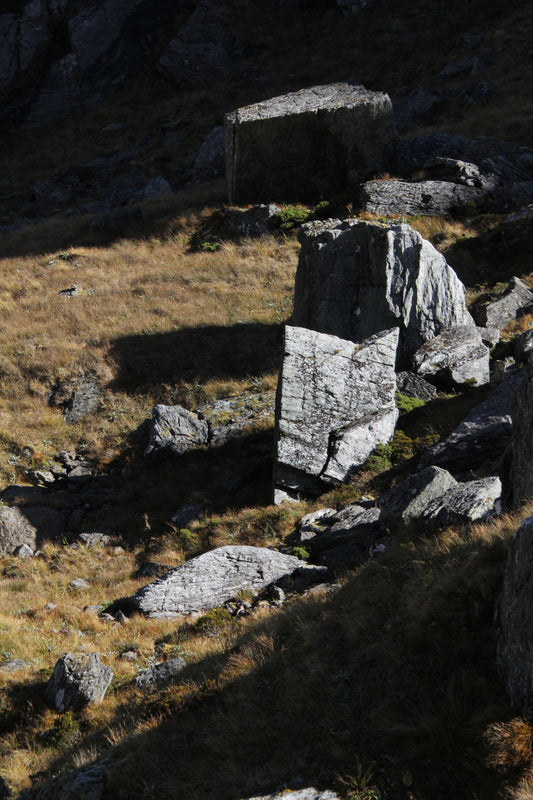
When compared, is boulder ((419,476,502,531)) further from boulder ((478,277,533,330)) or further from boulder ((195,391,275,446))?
boulder ((478,277,533,330))

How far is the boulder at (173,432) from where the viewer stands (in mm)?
17906

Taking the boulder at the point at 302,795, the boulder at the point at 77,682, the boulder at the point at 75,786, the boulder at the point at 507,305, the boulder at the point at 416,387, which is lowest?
the boulder at the point at 77,682

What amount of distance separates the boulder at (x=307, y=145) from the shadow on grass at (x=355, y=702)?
1024 inches

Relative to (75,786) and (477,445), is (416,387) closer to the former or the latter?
(477,445)

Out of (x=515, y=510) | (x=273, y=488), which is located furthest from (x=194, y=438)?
(x=515, y=510)

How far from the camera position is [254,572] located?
12.1m

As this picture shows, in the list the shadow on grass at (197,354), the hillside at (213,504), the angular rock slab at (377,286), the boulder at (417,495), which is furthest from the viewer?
the shadow on grass at (197,354)

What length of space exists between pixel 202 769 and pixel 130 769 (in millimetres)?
793

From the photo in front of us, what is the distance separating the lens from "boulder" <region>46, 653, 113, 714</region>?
921cm

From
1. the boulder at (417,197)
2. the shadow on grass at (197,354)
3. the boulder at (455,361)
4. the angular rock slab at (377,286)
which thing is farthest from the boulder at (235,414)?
the boulder at (417,197)

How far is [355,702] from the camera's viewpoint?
6273 millimetres

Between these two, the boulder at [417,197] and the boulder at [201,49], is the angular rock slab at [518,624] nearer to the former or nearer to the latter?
the boulder at [417,197]

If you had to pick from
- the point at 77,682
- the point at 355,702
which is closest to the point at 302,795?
the point at 355,702

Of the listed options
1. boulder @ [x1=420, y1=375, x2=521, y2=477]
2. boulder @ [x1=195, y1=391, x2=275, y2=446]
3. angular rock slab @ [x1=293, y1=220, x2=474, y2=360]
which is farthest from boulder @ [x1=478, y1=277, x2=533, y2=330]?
boulder @ [x1=195, y1=391, x2=275, y2=446]
